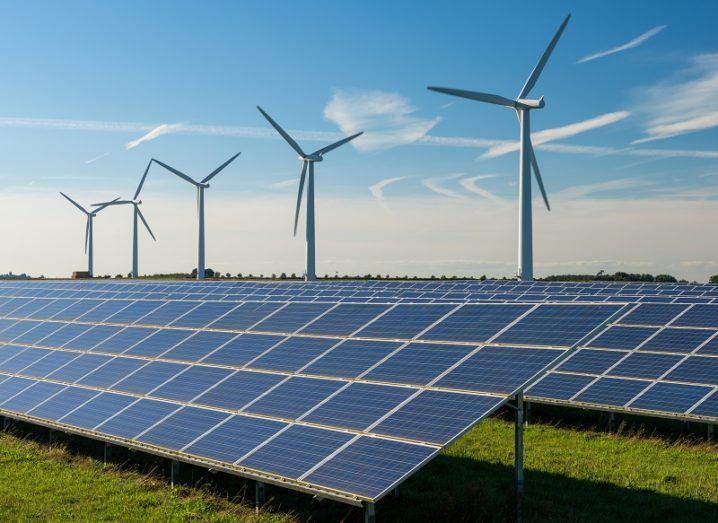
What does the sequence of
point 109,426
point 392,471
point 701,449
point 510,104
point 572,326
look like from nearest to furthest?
point 392,471 < point 572,326 < point 109,426 < point 701,449 < point 510,104

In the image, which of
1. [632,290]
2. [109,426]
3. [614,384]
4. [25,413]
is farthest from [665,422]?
[632,290]

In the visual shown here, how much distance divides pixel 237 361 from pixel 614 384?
12.4 m

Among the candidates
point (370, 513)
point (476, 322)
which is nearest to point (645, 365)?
point (476, 322)

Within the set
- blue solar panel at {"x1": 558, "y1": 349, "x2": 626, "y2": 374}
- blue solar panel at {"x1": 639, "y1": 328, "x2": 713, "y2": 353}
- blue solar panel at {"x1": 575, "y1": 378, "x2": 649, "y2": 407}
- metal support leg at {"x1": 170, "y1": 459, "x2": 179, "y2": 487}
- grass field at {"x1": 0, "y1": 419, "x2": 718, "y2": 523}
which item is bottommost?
grass field at {"x1": 0, "y1": 419, "x2": 718, "y2": 523}

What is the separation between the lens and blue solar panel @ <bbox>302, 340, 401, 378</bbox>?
16844 millimetres

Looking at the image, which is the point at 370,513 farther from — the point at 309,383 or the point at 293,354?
the point at 293,354

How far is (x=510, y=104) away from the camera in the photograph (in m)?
56.6

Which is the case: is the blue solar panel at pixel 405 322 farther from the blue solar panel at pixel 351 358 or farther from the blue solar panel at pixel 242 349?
the blue solar panel at pixel 242 349

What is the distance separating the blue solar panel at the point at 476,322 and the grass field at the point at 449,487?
341cm

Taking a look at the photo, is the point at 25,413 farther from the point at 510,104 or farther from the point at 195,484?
the point at 510,104

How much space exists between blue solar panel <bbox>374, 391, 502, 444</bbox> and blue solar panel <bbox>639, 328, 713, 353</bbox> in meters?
13.4

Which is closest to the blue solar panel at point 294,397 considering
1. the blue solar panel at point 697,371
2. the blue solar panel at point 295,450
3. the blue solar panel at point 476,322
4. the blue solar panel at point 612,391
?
the blue solar panel at point 295,450

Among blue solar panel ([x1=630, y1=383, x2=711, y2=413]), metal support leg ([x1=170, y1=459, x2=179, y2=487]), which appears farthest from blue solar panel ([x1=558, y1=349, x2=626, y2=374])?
metal support leg ([x1=170, y1=459, x2=179, y2=487])

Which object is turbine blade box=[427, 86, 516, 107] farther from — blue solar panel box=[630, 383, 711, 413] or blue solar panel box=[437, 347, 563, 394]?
blue solar panel box=[437, 347, 563, 394]
